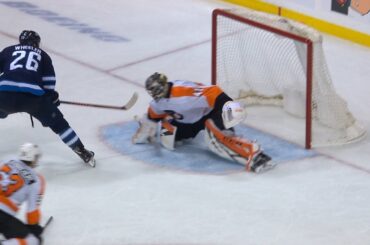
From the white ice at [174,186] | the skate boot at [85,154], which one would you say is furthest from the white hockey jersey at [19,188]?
the skate boot at [85,154]

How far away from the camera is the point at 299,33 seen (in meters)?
6.54

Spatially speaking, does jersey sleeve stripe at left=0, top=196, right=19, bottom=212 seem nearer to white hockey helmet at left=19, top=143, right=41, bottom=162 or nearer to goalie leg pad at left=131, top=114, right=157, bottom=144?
white hockey helmet at left=19, top=143, right=41, bottom=162

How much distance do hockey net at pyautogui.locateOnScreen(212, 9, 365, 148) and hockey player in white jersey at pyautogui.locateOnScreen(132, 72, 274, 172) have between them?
51 cm

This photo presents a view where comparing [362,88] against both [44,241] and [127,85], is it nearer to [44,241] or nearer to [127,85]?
[127,85]

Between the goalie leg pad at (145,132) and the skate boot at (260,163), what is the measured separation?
724 mm

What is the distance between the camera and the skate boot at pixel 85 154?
19.9 ft

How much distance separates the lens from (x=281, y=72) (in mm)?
6910

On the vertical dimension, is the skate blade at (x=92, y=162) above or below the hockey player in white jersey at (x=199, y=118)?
below

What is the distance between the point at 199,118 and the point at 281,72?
873 millimetres

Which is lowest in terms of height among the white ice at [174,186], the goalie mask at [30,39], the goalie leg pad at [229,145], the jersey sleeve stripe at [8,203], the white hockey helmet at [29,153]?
the white ice at [174,186]

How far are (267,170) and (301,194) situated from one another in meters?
0.39

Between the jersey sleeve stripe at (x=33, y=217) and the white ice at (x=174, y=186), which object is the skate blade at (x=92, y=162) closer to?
the white ice at (x=174, y=186)

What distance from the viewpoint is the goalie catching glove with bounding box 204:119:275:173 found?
238 inches

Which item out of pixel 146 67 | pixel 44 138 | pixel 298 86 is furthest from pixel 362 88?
pixel 44 138
